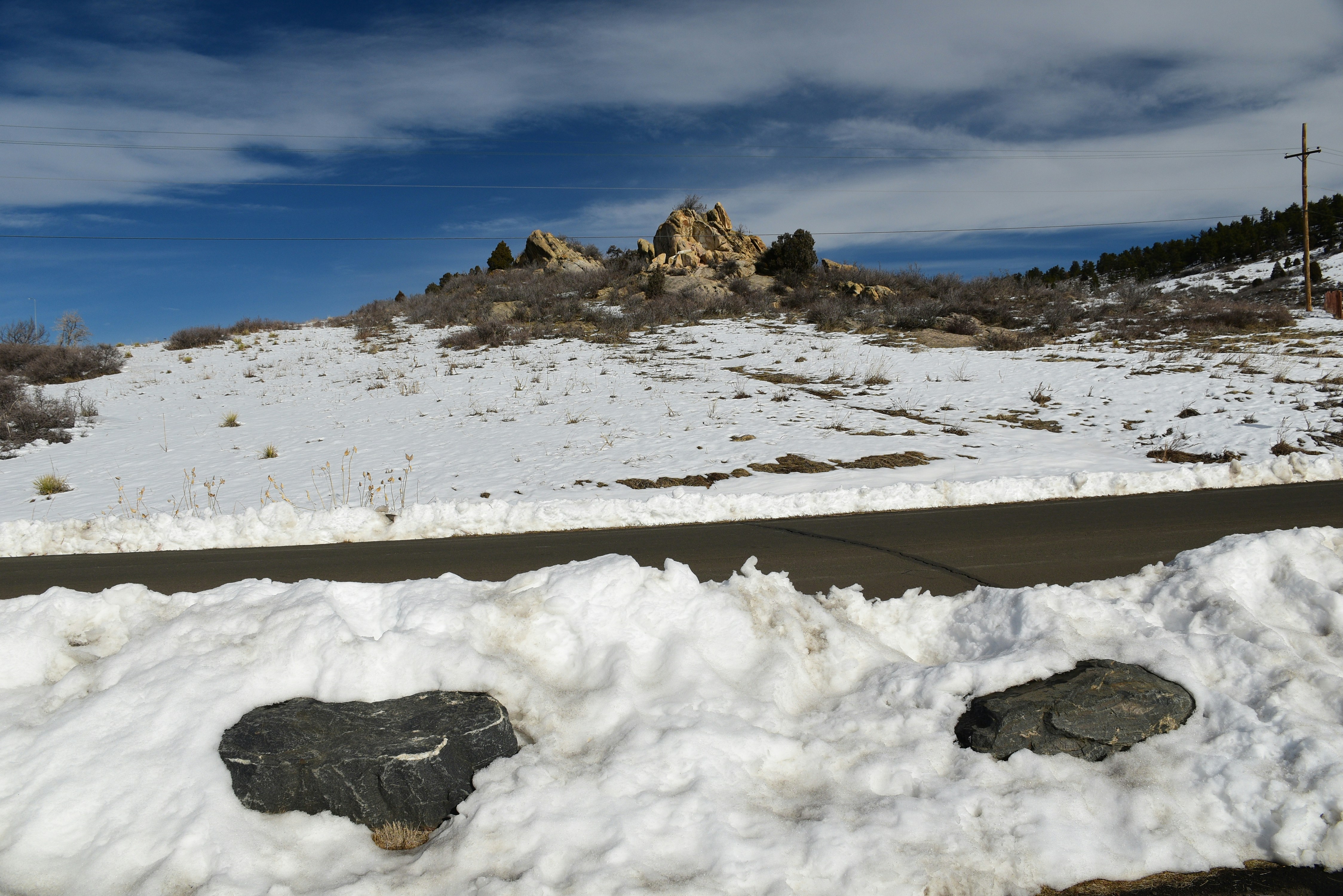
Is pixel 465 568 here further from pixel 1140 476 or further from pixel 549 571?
pixel 1140 476

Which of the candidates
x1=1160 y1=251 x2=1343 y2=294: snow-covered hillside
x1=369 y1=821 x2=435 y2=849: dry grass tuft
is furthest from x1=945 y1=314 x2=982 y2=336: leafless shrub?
x1=369 y1=821 x2=435 y2=849: dry grass tuft

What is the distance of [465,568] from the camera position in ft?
23.3

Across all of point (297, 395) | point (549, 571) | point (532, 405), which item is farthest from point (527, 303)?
point (549, 571)

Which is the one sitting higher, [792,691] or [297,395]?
[297,395]

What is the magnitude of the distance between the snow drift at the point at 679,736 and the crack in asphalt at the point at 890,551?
132cm

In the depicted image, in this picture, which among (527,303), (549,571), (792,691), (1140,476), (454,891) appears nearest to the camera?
(454,891)

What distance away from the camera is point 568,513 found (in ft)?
31.1

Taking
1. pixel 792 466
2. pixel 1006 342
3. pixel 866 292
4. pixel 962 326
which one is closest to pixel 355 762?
pixel 792 466

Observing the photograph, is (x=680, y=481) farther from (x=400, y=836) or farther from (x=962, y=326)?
(x=962, y=326)

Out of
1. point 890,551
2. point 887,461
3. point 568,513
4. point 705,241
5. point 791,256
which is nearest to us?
point 890,551

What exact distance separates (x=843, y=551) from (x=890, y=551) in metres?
0.45

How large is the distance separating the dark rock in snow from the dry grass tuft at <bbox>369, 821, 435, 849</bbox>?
2cm

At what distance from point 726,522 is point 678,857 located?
6180mm

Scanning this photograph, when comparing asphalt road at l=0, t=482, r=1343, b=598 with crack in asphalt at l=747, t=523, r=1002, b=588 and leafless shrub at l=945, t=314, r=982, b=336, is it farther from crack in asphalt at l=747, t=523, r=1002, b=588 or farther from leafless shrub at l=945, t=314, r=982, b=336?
leafless shrub at l=945, t=314, r=982, b=336
